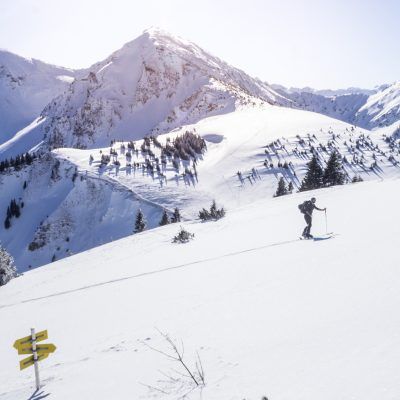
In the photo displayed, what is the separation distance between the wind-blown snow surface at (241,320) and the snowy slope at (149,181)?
44.3 metres

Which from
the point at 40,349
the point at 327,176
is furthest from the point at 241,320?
the point at 327,176

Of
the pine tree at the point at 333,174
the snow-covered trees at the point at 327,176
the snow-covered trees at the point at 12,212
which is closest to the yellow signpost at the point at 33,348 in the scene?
the snow-covered trees at the point at 327,176

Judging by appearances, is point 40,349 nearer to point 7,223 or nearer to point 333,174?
point 333,174

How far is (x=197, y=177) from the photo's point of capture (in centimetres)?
7762

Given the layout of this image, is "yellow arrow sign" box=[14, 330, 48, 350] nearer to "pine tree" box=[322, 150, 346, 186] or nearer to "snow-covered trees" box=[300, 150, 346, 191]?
"snow-covered trees" box=[300, 150, 346, 191]

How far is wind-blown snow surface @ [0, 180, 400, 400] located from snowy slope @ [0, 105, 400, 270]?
4435cm

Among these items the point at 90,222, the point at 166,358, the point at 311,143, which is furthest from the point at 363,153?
the point at 166,358

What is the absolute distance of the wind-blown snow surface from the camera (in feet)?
16.9

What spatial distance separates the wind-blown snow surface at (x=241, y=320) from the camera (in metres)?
5.15

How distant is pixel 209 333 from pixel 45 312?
8.98m

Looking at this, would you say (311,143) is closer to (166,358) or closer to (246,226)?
(246,226)

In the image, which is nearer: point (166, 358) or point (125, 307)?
point (166, 358)

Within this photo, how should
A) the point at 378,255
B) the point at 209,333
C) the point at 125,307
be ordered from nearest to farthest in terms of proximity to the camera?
the point at 209,333 < the point at 378,255 < the point at 125,307

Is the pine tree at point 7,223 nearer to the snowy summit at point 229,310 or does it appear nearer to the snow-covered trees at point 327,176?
the snowy summit at point 229,310
